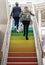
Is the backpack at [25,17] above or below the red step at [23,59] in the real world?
above

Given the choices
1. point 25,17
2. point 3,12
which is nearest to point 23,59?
point 25,17

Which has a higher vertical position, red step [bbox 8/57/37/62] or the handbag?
the handbag

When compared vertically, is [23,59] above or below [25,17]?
below

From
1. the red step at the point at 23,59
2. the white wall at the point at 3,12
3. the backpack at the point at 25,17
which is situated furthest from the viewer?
the white wall at the point at 3,12

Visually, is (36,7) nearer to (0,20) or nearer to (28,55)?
(0,20)

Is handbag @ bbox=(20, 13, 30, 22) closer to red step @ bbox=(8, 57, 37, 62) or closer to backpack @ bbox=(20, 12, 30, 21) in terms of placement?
backpack @ bbox=(20, 12, 30, 21)

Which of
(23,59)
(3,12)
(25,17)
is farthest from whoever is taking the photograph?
(3,12)

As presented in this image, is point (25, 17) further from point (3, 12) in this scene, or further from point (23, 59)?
point (3, 12)

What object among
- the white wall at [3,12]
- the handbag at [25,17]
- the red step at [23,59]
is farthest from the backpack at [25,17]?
the white wall at [3,12]

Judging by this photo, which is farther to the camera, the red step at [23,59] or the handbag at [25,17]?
the handbag at [25,17]

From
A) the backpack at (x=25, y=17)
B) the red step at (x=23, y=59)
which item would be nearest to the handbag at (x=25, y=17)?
the backpack at (x=25, y=17)

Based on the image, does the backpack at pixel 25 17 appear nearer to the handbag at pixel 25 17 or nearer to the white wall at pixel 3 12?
the handbag at pixel 25 17

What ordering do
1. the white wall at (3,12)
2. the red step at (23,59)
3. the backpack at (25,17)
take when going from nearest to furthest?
1. the red step at (23,59)
2. the backpack at (25,17)
3. the white wall at (3,12)

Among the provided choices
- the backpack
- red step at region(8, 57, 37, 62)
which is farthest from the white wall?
red step at region(8, 57, 37, 62)
